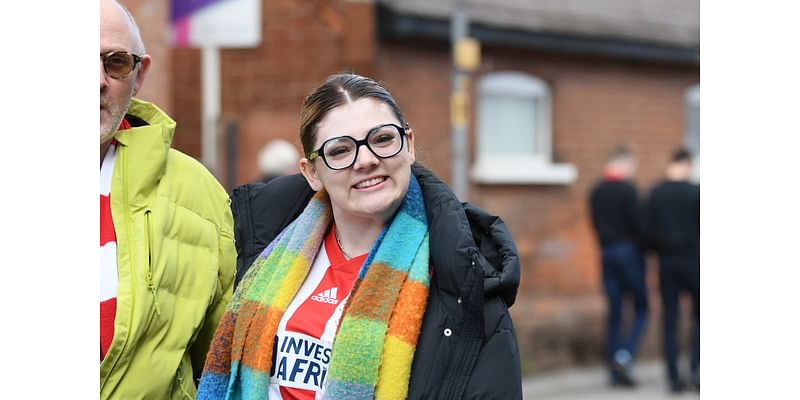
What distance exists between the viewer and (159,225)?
2668 millimetres

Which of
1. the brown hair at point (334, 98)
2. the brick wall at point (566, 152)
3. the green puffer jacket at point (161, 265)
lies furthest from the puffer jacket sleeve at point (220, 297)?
the brick wall at point (566, 152)

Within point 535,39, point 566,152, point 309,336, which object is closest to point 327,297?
point 309,336

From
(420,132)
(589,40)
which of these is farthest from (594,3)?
(420,132)

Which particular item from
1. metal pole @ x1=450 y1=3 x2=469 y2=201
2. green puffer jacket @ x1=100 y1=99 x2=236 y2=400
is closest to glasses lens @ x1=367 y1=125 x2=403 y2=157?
green puffer jacket @ x1=100 y1=99 x2=236 y2=400

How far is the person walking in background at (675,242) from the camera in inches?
394

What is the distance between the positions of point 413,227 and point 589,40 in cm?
947

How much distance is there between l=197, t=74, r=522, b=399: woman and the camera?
2.40 metres

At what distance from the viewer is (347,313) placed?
255 centimetres

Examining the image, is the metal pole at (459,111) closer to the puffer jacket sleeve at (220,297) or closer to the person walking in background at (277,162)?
the person walking in background at (277,162)

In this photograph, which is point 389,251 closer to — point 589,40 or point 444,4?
point 444,4

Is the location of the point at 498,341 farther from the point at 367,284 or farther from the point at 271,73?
the point at 271,73

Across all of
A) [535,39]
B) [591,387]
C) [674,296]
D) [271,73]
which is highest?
[535,39]

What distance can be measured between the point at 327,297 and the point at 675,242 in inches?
306

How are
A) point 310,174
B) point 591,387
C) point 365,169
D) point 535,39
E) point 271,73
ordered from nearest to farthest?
point 365,169, point 310,174, point 271,73, point 591,387, point 535,39
